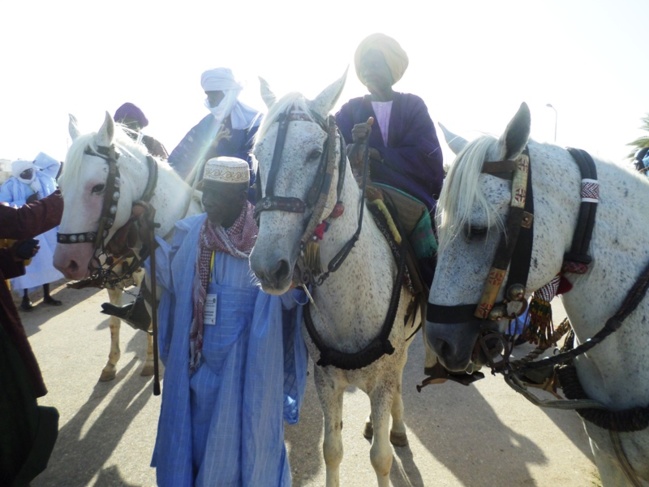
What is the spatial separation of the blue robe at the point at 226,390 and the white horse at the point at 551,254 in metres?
0.99

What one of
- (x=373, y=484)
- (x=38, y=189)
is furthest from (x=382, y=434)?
(x=38, y=189)

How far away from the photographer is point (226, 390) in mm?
1979

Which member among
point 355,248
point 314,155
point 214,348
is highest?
point 314,155

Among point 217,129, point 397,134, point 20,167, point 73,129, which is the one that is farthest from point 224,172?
point 20,167

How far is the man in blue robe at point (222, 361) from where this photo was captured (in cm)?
197

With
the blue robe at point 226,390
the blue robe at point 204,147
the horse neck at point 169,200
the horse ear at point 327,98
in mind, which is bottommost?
the blue robe at point 226,390

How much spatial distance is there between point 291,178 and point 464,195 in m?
0.69

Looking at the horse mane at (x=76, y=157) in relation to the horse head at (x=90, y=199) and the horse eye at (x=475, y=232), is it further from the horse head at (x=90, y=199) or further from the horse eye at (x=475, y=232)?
the horse eye at (x=475, y=232)

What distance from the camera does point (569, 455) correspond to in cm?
305

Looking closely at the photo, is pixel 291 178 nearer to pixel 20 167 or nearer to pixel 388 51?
pixel 388 51

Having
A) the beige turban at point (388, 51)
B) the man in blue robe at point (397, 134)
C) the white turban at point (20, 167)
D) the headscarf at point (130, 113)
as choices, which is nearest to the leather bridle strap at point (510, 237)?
the man in blue robe at point (397, 134)

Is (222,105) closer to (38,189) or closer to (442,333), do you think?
(442,333)

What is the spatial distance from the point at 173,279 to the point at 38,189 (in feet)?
21.3

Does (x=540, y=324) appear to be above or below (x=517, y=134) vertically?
below
